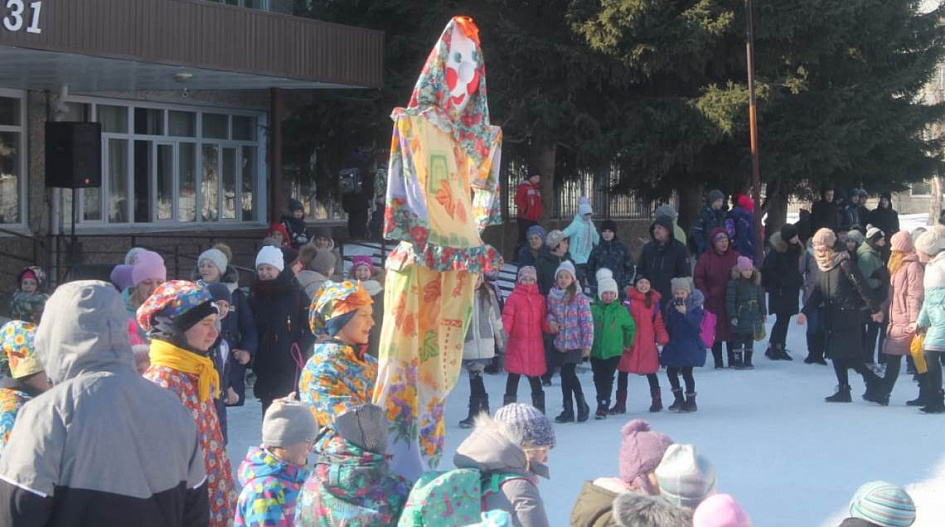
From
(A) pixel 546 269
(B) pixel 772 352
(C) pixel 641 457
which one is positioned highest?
(A) pixel 546 269

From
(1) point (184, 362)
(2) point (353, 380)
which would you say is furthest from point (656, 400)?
(1) point (184, 362)

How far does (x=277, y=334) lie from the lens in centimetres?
898

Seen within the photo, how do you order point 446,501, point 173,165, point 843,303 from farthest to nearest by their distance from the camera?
point 173,165, point 843,303, point 446,501

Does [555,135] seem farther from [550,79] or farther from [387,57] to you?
[387,57]

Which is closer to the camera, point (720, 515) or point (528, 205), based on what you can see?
A: point (720, 515)

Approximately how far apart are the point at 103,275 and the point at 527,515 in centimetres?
1068

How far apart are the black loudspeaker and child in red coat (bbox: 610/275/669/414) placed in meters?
7.62

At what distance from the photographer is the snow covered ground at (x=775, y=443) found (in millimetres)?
7953

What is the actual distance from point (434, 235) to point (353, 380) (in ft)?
3.57

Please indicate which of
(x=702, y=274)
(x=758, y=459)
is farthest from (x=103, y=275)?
(x=758, y=459)

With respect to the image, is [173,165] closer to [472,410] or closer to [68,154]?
[68,154]

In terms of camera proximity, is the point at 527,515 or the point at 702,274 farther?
the point at 702,274

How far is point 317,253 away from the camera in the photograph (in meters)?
11.0

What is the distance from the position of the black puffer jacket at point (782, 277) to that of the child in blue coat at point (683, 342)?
3287mm
